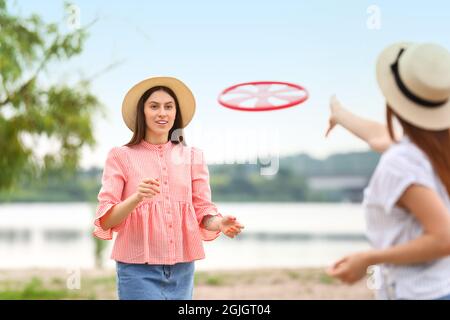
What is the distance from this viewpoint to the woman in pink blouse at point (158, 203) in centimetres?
183

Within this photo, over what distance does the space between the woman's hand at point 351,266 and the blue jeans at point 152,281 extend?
0.74 m

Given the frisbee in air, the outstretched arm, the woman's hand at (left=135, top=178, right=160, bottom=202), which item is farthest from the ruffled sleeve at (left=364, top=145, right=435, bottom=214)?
the frisbee in air

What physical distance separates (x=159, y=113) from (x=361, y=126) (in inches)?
26.1

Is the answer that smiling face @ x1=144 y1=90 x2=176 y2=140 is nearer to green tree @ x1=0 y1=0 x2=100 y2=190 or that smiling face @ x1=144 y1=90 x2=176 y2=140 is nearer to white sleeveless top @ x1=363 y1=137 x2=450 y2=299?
white sleeveless top @ x1=363 y1=137 x2=450 y2=299

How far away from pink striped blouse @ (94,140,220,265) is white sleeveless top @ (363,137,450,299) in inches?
29.4

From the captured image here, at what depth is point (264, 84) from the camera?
195 centimetres

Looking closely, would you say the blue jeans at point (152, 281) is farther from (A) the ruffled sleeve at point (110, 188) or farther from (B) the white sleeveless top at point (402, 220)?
(B) the white sleeveless top at point (402, 220)

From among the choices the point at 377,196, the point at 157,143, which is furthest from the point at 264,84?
the point at 377,196

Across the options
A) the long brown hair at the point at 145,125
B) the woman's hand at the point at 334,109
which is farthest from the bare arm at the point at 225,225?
the woman's hand at the point at 334,109

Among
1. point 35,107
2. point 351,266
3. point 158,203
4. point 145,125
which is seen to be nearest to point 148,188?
point 158,203

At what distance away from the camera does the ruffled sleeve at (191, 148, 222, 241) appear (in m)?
1.94

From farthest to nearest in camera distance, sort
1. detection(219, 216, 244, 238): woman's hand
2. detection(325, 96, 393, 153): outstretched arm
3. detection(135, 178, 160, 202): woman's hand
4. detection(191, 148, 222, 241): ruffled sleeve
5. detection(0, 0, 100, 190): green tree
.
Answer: detection(0, 0, 100, 190): green tree < detection(191, 148, 222, 241): ruffled sleeve < detection(219, 216, 244, 238): woman's hand < detection(135, 178, 160, 202): woman's hand < detection(325, 96, 393, 153): outstretched arm

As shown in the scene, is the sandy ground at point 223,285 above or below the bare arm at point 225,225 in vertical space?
below
